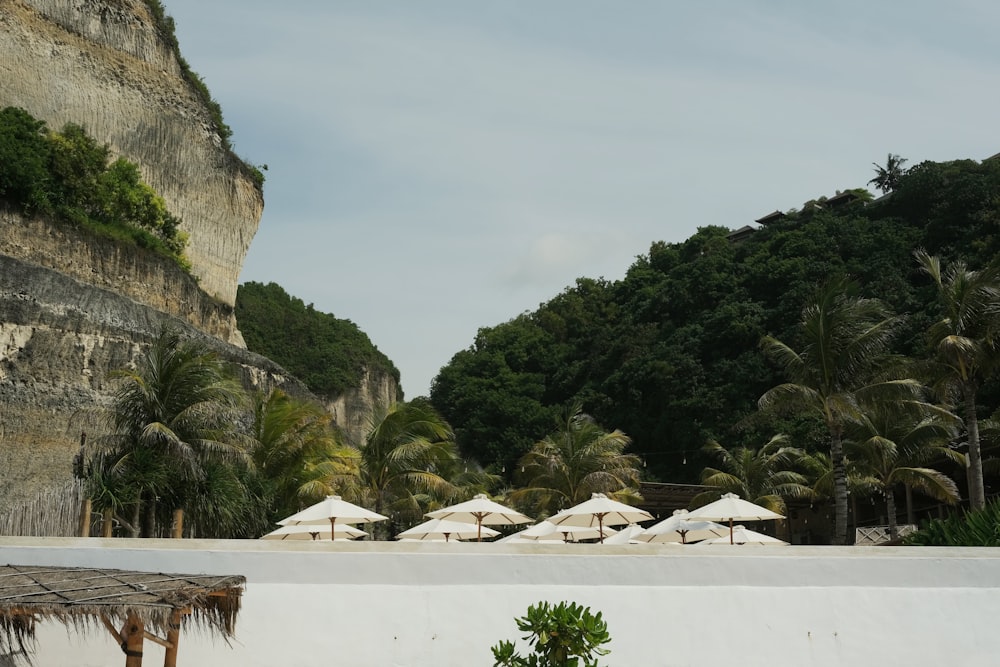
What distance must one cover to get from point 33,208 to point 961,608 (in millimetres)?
25146

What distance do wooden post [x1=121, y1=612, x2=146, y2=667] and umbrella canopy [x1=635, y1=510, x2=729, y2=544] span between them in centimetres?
1127

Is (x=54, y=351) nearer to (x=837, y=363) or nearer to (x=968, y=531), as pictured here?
(x=837, y=363)

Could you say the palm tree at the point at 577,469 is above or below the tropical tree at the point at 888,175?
below

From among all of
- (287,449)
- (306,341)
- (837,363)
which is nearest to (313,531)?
(287,449)

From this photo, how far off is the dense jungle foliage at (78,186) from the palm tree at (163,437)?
10243mm

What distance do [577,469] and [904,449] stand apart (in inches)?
369

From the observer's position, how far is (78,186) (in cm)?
3191

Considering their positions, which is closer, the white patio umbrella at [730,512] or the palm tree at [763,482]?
the white patio umbrella at [730,512]

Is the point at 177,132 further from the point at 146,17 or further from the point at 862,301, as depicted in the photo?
the point at 862,301

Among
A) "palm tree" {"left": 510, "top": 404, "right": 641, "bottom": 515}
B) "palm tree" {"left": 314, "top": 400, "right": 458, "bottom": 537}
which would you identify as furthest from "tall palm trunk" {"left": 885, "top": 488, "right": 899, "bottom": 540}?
"palm tree" {"left": 314, "top": 400, "right": 458, "bottom": 537}

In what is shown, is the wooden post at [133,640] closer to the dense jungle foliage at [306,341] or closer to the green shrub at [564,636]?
the green shrub at [564,636]

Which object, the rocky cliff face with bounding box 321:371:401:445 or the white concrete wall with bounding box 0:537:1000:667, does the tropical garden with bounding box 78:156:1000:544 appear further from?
the white concrete wall with bounding box 0:537:1000:667

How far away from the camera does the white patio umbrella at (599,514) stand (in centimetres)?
1847

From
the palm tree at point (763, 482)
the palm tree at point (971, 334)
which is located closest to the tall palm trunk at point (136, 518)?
the palm tree at point (971, 334)
